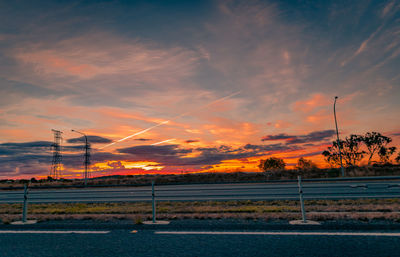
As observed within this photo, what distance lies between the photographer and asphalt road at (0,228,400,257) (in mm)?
4418

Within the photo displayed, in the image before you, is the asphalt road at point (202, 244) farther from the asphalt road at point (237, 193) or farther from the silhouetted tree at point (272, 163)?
the silhouetted tree at point (272, 163)

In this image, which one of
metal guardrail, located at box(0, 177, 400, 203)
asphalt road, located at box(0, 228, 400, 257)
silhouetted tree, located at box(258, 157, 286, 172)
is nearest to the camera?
asphalt road, located at box(0, 228, 400, 257)

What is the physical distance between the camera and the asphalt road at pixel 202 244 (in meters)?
4.42

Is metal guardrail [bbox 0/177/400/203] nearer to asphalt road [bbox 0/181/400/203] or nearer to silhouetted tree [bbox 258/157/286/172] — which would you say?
asphalt road [bbox 0/181/400/203]

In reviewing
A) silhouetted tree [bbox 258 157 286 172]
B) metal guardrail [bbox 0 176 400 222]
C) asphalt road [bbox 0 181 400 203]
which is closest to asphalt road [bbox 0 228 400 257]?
metal guardrail [bbox 0 176 400 222]

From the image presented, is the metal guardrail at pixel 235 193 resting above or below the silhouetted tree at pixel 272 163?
below

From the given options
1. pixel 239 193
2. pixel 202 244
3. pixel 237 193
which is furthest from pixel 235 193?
pixel 202 244

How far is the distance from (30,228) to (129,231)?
115 inches

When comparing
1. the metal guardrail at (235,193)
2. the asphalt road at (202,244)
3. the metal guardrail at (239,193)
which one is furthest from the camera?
the metal guardrail at (235,193)

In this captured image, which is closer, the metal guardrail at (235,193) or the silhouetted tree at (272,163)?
the metal guardrail at (235,193)

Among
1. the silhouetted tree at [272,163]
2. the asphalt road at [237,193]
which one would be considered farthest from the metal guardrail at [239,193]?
the silhouetted tree at [272,163]

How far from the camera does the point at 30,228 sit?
7051 mm

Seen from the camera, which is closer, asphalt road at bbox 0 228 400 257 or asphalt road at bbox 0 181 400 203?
asphalt road at bbox 0 228 400 257

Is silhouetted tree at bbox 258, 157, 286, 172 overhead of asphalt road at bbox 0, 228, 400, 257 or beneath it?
overhead
